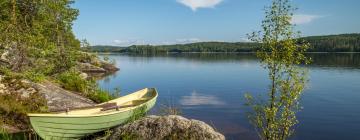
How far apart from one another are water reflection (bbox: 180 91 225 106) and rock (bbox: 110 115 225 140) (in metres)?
19.0

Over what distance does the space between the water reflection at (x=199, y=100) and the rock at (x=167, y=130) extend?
19.0 m

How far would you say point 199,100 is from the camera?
33.2 m

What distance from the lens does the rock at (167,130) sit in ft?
38.2

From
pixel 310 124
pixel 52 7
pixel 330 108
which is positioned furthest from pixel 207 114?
→ pixel 52 7

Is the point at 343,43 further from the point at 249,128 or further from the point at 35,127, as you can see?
the point at 35,127

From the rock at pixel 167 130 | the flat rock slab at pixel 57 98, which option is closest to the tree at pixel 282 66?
the rock at pixel 167 130

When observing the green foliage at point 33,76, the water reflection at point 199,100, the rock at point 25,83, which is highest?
the green foliage at point 33,76

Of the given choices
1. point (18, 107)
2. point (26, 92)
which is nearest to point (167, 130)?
point (18, 107)

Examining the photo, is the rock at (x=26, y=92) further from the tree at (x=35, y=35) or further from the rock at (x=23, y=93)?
the tree at (x=35, y=35)

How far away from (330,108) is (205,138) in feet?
71.0

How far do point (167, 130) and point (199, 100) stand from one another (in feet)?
71.0

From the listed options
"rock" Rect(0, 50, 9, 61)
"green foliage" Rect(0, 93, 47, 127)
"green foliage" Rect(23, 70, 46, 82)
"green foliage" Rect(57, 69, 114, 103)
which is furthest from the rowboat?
"rock" Rect(0, 50, 9, 61)

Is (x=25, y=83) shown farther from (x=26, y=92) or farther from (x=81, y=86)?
(x=81, y=86)

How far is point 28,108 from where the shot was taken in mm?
15109
